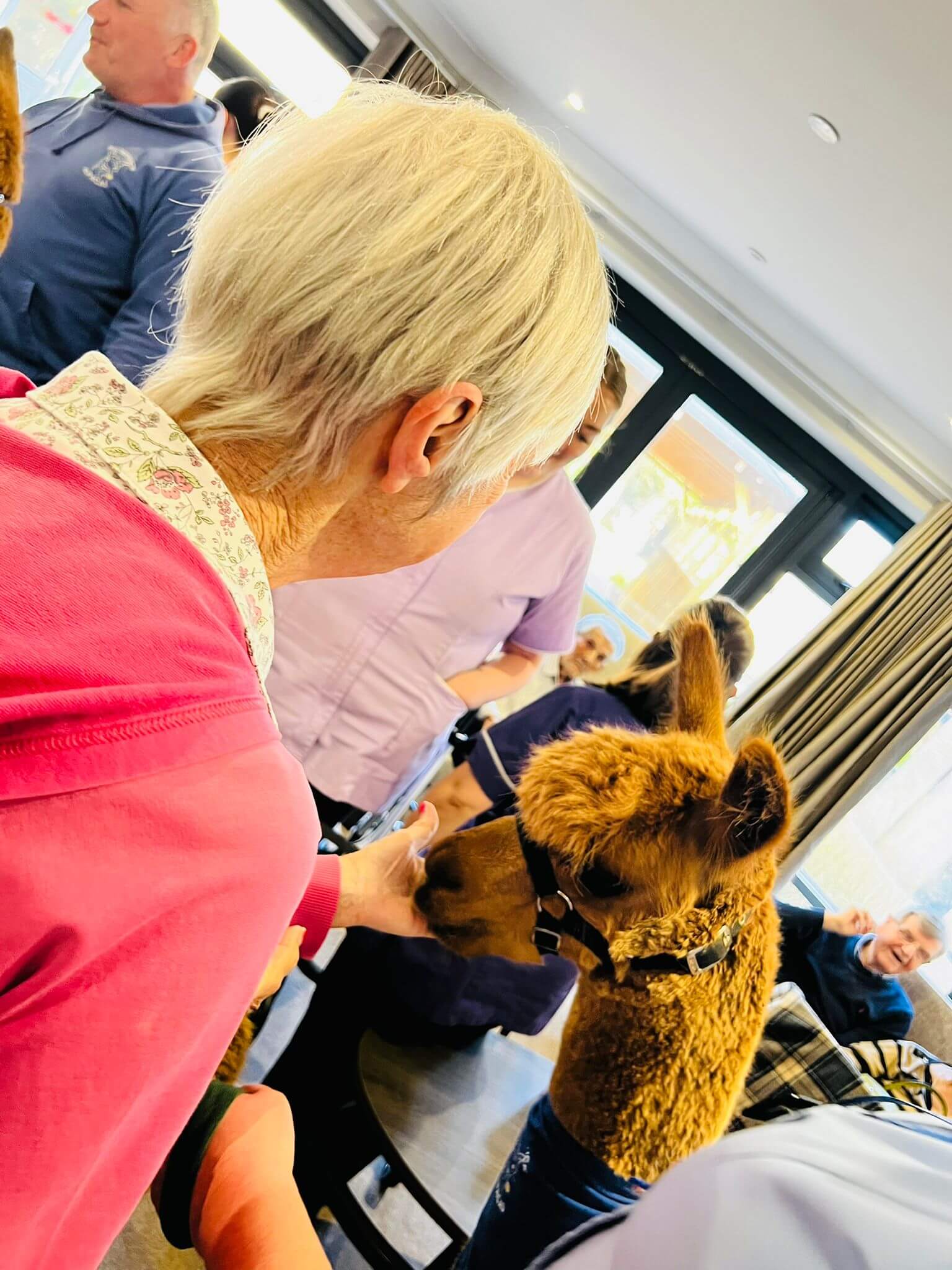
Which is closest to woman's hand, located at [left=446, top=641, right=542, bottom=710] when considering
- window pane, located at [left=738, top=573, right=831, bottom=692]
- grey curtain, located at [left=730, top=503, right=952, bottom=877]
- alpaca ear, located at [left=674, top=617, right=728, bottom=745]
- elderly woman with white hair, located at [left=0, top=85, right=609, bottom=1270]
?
alpaca ear, located at [left=674, top=617, right=728, bottom=745]

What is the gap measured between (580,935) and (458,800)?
56 centimetres

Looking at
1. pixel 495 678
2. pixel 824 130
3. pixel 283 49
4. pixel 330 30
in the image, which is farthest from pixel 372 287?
pixel 330 30

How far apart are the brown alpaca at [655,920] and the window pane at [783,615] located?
15.1ft

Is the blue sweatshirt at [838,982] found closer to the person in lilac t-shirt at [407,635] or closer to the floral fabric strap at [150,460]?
the person in lilac t-shirt at [407,635]

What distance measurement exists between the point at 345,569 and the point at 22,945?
394 mm

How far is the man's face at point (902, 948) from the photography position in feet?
7.02

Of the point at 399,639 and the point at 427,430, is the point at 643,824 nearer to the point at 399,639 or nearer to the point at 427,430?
the point at 427,430

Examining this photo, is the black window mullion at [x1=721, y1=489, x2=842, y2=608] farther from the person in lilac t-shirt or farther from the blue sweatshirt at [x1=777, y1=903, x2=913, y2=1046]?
the person in lilac t-shirt

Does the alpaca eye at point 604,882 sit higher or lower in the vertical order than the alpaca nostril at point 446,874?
higher

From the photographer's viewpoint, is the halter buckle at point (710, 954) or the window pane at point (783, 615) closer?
the halter buckle at point (710, 954)

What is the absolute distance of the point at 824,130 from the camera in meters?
2.68

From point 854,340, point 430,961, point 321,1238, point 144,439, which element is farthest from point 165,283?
point 854,340

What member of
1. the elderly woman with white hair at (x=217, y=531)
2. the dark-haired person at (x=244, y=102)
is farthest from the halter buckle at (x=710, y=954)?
the dark-haired person at (x=244, y=102)

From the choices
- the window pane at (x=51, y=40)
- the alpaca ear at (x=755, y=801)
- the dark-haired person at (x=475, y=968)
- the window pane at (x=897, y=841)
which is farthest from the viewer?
the window pane at (x=51, y=40)
